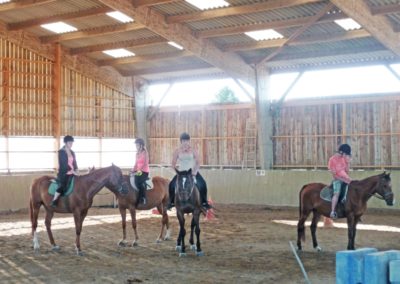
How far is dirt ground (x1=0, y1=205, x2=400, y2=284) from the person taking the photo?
25.6 feet

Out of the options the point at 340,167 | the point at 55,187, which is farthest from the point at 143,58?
the point at 340,167

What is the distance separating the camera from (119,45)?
750 inches

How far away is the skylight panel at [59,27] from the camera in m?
18.4

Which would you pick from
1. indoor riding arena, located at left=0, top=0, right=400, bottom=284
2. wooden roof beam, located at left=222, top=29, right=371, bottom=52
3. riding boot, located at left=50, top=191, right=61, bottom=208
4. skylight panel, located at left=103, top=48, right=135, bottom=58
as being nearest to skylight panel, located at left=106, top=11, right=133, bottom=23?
indoor riding arena, located at left=0, top=0, right=400, bottom=284

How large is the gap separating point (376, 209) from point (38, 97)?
39.4 feet

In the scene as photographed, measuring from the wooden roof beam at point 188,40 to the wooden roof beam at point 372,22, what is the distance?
5311mm

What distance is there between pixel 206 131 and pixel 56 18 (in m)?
7.20

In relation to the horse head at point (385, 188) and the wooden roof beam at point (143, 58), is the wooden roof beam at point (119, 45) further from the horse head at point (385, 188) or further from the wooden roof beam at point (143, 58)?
the horse head at point (385, 188)

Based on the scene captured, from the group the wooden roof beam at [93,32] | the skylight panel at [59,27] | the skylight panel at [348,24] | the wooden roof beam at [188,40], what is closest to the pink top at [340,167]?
the skylight panel at [348,24]

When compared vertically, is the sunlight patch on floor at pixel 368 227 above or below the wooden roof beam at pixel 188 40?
below

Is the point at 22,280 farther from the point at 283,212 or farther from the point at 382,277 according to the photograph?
the point at 283,212

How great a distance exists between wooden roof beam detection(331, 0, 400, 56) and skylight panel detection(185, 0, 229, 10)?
10.7 feet

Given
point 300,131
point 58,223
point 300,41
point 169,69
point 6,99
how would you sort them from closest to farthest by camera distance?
point 58,223
point 300,41
point 6,99
point 300,131
point 169,69

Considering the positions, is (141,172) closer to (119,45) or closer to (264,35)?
(264,35)
